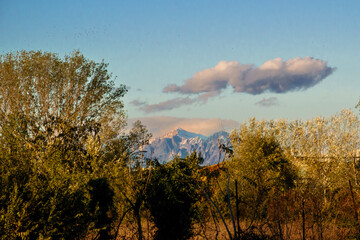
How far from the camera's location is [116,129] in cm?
3244

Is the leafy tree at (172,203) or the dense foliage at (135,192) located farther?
the leafy tree at (172,203)

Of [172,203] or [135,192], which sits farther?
[172,203]

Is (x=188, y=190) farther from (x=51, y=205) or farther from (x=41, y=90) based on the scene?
(x=41, y=90)

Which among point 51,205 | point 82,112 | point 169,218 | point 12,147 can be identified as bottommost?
point 169,218

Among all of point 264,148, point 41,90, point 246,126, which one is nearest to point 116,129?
point 41,90

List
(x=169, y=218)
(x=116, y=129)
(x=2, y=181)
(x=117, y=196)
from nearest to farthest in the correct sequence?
(x=2, y=181)
(x=169, y=218)
(x=117, y=196)
(x=116, y=129)

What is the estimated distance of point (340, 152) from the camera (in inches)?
1173

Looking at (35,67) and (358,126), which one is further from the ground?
(35,67)

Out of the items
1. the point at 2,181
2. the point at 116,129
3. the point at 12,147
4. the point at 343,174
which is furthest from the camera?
the point at 116,129

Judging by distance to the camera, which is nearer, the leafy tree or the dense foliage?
the dense foliage

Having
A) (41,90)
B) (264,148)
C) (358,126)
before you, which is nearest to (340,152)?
(358,126)

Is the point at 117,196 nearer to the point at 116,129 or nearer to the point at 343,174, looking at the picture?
the point at 343,174

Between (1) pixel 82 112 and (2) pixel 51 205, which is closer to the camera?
(2) pixel 51 205

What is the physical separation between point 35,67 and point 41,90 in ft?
7.08
